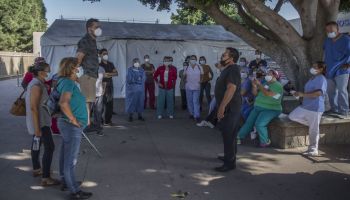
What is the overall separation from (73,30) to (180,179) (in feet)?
37.4

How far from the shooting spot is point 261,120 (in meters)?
7.78

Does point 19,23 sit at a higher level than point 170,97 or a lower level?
higher

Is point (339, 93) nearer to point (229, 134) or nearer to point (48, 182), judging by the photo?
point (229, 134)

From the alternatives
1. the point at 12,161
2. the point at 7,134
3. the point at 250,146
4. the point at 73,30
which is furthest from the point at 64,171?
the point at 73,30

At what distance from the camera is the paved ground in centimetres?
521

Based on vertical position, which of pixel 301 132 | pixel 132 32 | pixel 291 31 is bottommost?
pixel 301 132

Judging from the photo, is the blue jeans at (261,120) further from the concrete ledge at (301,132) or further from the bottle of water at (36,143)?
the bottle of water at (36,143)

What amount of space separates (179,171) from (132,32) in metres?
10.6

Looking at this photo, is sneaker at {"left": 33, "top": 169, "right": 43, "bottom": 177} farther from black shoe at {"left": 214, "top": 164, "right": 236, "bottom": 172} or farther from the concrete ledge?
the concrete ledge

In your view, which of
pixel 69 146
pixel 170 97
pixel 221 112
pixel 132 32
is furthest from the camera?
pixel 132 32

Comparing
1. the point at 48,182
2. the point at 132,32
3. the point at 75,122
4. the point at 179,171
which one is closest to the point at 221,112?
the point at 179,171

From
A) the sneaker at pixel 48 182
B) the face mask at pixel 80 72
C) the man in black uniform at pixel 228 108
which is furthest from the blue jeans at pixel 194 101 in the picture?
the sneaker at pixel 48 182

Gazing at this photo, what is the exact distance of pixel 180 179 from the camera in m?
5.77

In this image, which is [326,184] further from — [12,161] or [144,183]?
[12,161]
